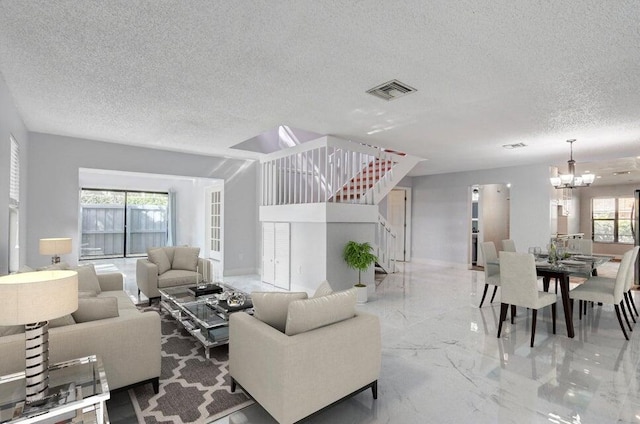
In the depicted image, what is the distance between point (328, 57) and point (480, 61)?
1.23 m

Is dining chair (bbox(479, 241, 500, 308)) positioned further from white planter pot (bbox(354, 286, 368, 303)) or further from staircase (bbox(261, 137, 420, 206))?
staircase (bbox(261, 137, 420, 206))

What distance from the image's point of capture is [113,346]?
7.18ft

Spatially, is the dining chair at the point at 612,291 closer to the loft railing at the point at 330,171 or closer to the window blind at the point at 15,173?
the loft railing at the point at 330,171

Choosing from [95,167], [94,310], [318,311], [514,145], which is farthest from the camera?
[95,167]

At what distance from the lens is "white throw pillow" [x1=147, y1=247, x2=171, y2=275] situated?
16.3ft

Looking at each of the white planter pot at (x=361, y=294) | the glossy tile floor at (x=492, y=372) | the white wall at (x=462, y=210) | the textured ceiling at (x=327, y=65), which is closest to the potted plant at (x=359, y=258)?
the white planter pot at (x=361, y=294)

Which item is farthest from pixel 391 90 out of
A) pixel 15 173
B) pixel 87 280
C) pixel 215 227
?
pixel 215 227

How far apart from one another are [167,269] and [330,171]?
3021 mm

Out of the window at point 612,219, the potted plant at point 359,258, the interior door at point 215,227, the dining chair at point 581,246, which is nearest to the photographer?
the potted plant at point 359,258

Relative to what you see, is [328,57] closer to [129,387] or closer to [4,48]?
[4,48]

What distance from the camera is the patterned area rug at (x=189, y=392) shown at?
2162 mm

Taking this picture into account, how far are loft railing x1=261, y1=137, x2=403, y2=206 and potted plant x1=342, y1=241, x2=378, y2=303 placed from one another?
0.82 m

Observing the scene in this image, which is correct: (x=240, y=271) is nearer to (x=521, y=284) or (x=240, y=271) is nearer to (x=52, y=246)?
(x=52, y=246)

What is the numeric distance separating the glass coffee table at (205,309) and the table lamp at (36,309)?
1445 mm
